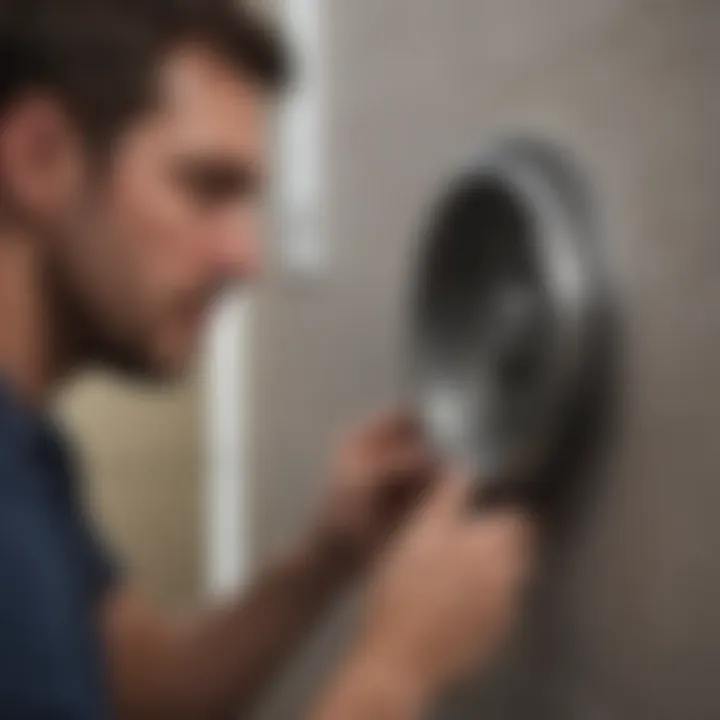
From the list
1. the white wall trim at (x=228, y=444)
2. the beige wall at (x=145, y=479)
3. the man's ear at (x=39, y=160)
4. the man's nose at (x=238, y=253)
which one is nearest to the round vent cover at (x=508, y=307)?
the man's nose at (x=238, y=253)

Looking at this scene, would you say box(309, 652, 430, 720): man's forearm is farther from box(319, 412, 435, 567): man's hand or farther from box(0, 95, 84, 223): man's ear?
box(0, 95, 84, 223): man's ear

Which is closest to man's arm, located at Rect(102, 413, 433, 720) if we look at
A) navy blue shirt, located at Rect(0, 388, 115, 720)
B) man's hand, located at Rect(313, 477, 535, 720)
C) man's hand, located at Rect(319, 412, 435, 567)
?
man's hand, located at Rect(319, 412, 435, 567)

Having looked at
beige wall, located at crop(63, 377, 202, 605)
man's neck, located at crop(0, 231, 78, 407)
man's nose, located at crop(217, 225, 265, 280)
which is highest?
beige wall, located at crop(63, 377, 202, 605)

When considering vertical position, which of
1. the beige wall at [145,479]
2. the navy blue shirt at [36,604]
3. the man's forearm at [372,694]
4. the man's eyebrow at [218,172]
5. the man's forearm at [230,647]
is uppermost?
the beige wall at [145,479]

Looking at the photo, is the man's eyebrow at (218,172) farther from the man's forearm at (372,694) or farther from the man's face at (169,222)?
the man's forearm at (372,694)

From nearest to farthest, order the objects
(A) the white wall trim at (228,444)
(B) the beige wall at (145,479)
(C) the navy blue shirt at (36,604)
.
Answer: (C) the navy blue shirt at (36,604)
(A) the white wall trim at (228,444)
(B) the beige wall at (145,479)

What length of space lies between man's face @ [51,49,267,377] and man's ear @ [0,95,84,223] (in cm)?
1

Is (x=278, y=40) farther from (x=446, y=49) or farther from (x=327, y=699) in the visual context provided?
(x=327, y=699)

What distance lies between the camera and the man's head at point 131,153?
0.83 meters

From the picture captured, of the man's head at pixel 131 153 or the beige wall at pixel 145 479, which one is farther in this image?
the beige wall at pixel 145 479

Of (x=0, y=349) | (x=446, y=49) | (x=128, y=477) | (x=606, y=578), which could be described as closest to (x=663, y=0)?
(x=446, y=49)

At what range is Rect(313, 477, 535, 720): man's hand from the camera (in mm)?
780

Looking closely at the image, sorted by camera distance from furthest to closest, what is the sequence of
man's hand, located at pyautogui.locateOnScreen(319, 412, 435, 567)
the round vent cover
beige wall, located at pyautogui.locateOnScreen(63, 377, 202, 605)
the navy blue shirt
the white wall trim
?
1. beige wall, located at pyautogui.locateOnScreen(63, 377, 202, 605)
2. the white wall trim
3. man's hand, located at pyautogui.locateOnScreen(319, 412, 435, 567)
4. the round vent cover
5. the navy blue shirt

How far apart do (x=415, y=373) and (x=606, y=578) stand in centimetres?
22
